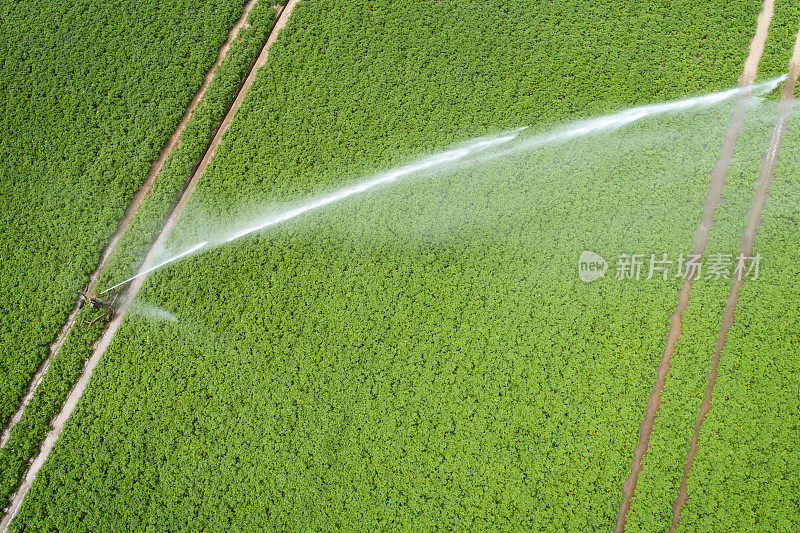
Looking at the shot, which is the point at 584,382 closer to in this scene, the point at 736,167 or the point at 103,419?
the point at 736,167

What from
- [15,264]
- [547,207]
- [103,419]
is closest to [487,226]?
[547,207]

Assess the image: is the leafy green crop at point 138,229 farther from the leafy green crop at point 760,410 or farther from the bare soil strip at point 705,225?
the leafy green crop at point 760,410

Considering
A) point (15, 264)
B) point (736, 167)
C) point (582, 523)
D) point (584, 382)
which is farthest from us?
point (15, 264)

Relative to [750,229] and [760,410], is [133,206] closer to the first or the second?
[750,229]

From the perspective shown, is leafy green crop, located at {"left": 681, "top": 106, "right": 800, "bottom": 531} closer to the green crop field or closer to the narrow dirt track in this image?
the green crop field

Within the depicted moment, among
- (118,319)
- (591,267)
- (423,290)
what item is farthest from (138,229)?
(591,267)

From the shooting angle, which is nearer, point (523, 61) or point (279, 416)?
point (279, 416)
